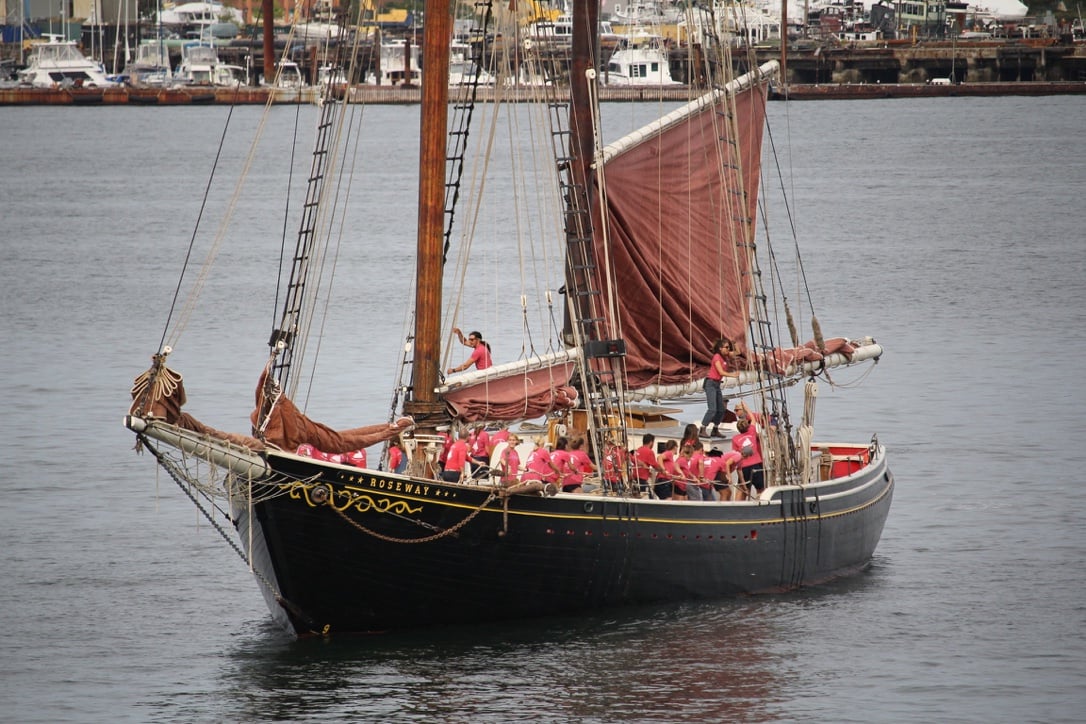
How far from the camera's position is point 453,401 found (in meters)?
35.0

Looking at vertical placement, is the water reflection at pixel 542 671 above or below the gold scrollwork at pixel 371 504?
below

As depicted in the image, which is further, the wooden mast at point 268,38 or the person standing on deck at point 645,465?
the wooden mast at point 268,38

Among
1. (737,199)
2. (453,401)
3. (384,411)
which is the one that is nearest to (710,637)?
(453,401)

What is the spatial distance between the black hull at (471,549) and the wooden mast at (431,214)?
3181mm

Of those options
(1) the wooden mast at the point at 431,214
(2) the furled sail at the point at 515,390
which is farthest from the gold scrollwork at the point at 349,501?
(2) the furled sail at the point at 515,390

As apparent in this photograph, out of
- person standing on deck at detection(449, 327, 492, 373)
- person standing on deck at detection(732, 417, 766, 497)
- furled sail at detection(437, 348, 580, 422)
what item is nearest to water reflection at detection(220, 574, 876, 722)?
person standing on deck at detection(732, 417, 766, 497)

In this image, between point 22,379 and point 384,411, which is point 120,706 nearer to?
point 384,411

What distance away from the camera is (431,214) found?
3391cm

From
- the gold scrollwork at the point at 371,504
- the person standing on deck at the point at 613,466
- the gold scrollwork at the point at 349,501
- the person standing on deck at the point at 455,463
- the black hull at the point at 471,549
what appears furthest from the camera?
the person standing on deck at the point at 613,466

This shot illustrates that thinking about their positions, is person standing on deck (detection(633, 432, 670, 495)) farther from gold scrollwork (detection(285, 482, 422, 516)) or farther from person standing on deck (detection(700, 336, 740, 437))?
gold scrollwork (detection(285, 482, 422, 516))

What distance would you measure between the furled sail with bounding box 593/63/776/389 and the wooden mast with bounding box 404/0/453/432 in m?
6.43

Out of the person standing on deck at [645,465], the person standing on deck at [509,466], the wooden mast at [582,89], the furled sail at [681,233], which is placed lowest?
the person standing on deck at [645,465]

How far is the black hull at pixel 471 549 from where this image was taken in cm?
3150

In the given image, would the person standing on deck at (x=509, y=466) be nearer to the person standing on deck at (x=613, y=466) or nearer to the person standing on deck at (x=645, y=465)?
the person standing on deck at (x=613, y=466)
